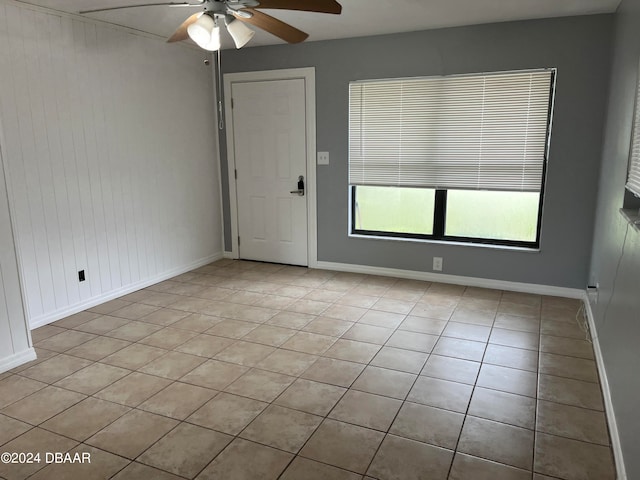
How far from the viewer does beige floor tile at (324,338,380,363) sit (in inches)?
118

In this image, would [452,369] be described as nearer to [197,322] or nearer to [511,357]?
[511,357]

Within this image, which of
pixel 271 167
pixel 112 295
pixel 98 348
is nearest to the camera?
pixel 98 348

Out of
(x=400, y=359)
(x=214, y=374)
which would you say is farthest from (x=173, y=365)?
(x=400, y=359)

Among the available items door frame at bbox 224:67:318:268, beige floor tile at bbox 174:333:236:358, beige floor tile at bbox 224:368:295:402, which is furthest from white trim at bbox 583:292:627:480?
door frame at bbox 224:67:318:268

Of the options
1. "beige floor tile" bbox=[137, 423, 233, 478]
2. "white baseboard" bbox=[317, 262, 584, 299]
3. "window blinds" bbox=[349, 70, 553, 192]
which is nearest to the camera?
"beige floor tile" bbox=[137, 423, 233, 478]

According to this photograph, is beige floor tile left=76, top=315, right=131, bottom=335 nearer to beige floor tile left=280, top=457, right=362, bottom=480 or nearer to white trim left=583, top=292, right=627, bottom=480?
beige floor tile left=280, top=457, right=362, bottom=480

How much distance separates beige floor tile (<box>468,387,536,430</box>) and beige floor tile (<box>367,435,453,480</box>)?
0.41 m

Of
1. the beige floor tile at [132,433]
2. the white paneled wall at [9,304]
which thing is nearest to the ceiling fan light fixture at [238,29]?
the white paneled wall at [9,304]

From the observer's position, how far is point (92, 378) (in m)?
2.78

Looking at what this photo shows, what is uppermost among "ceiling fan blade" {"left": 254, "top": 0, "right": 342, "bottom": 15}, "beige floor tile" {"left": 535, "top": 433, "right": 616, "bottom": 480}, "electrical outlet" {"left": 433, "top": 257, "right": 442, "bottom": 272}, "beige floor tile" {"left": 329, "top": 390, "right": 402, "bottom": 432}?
"ceiling fan blade" {"left": 254, "top": 0, "right": 342, "bottom": 15}

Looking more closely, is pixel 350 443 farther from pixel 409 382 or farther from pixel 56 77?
pixel 56 77

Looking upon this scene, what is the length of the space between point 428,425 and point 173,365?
62.0 inches

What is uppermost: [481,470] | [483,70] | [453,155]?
[483,70]

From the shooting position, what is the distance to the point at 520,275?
423 cm
